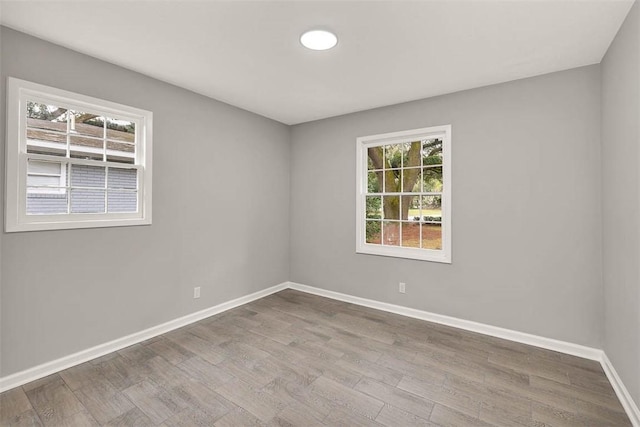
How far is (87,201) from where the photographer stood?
8.33 ft

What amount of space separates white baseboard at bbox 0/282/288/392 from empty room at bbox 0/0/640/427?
0.02 meters

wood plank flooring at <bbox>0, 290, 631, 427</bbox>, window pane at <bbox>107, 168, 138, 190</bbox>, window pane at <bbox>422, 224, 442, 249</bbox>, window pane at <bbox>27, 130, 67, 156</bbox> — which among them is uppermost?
window pane at <bbox>27, 130, 67, 156</bbox>

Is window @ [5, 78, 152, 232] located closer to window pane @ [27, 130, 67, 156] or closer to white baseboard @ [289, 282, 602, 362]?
window pane @ [27, 130, 67, 156]

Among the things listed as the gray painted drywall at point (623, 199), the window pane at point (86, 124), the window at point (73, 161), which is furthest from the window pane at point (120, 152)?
the gray painted drywall at point (623, 199)

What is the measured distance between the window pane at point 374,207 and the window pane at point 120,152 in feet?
9.21

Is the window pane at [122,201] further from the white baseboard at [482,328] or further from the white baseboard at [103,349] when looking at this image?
the white baseboard at [482,328]

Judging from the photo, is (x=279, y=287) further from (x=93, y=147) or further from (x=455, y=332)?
(x=93, y=147)

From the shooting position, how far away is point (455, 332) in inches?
121

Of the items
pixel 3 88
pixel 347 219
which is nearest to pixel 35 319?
pixel 3 88

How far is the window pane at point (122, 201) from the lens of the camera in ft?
8.84

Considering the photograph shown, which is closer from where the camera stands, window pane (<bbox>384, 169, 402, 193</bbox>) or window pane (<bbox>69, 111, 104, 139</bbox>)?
window pane (<bbox>69, 111, 104, 139</bbox>)

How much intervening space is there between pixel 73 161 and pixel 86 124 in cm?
36

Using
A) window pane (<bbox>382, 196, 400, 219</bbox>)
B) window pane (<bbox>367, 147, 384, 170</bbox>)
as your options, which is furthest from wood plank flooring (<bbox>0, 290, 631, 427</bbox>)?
window pane (<bbox>367, 147, 384, 170</bbox>)

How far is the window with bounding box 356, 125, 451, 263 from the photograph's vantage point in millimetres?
3355
